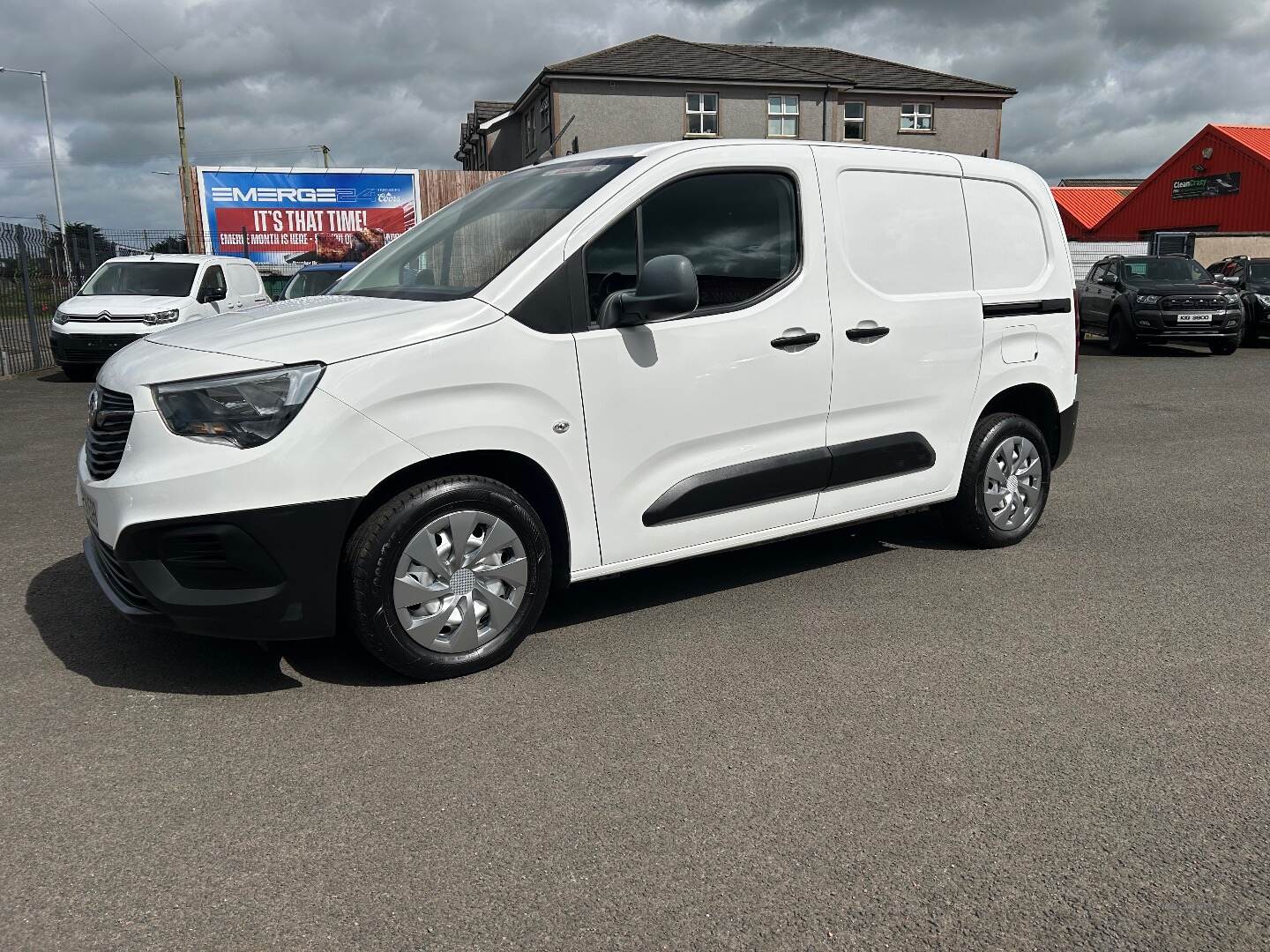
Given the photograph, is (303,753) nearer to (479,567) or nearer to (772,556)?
(479,567)

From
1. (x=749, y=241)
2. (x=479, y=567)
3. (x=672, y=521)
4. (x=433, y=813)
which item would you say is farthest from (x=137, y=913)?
(x=749, y=241)

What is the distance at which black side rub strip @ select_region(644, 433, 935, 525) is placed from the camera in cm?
427

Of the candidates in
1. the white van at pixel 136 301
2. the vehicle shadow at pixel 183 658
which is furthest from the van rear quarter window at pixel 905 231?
the white van at pixel 136 301

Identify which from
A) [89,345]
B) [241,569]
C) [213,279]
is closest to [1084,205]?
[213,279]

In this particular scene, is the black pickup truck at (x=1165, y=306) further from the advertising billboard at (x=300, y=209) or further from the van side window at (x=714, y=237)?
the advertising billboard at (x=300, y=209)

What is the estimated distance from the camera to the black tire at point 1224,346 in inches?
683

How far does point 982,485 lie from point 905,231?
1.40 meters

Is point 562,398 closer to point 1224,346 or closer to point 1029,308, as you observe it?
point 1029,308

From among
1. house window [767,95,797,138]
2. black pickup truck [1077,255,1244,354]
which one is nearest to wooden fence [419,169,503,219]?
house window [767,95,797,138]

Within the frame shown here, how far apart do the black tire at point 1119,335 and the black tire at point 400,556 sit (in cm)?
1629

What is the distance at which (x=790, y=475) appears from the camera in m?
4.57

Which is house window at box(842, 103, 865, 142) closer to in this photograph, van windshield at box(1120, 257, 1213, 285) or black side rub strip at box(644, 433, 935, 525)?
van windshield at box(1120, 257, 1213, 285)

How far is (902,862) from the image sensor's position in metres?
2.72

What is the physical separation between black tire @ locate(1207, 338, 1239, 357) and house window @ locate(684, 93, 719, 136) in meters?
21.7
